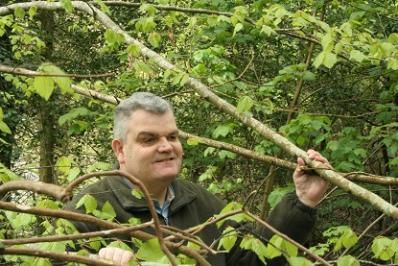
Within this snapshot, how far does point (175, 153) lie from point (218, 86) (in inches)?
83.1

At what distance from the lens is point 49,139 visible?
1123 centimetres

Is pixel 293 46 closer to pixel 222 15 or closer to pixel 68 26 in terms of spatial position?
pixel 222 15

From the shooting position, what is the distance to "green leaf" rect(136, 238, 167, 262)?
65.4 inches

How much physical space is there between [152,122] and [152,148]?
11cm

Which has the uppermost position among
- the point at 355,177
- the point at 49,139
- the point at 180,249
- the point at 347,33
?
the point at 347,33

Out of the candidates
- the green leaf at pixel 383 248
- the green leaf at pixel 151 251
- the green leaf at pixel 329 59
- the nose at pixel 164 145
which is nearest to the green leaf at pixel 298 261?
the green leaf at pixel 151 251

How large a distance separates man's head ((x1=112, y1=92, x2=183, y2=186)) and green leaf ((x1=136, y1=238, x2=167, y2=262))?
3.68 ft

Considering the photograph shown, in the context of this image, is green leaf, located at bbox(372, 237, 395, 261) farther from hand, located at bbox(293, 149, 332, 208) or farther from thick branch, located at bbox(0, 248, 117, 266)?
thick branch, located at bbox(0, 248, 117, 266)

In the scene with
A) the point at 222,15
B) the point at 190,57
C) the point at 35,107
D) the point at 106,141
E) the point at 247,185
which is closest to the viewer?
the point at 222,15

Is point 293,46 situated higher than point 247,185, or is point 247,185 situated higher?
point 293,46

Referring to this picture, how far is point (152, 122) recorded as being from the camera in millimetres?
2859

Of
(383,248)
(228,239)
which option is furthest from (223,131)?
(228,239)

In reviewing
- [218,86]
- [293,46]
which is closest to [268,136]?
[218,86]

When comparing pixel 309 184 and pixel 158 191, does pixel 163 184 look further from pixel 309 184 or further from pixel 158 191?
pixel 309 184
